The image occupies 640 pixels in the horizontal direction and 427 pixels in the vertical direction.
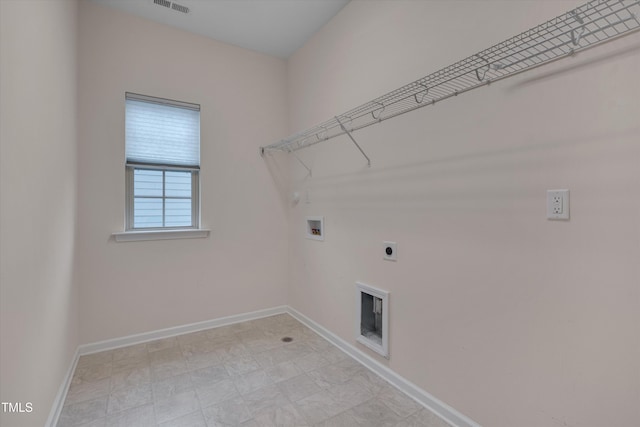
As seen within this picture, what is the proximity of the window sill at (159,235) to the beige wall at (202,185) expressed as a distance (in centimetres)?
5

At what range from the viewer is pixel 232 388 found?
1.92 m

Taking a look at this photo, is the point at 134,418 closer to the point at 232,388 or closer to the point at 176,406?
the point at 176,406

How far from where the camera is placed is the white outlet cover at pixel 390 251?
76.3 inches

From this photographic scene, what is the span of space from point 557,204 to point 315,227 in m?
1.96

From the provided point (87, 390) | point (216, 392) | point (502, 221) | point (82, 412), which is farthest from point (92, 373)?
point (502, 221)

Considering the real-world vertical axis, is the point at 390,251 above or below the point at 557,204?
below

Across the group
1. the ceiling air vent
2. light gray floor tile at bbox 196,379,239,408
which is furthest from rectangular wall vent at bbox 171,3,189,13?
light gray floor tile at bbox 196,379,239,408

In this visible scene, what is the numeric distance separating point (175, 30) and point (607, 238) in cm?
342

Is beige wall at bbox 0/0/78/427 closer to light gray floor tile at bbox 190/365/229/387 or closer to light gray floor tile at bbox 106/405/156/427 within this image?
light gray floor tile at bbox 106/405/156/427

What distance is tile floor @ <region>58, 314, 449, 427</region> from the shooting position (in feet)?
5.40

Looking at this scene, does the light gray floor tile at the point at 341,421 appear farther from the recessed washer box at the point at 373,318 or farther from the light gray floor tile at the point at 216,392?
the light gray floor tile at the point at 216,392

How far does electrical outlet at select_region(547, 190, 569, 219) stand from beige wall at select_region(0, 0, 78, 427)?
81.0 inches

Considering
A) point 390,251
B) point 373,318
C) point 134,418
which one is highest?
point 390,251

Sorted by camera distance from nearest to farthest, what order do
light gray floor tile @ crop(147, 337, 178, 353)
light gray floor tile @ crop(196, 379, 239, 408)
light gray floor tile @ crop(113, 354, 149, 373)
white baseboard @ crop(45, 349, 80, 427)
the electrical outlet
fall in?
1. the electrical outlet
2. white baseboard @ crop(45, 349, 80, 427)
3. light gray floor tile @ crop(196, 379, 239, 408)
4. light gray floor tile @ crop(113, 354, 149, 373)
5. light gray floor tile @ crop(147, 337, 178, 353)
